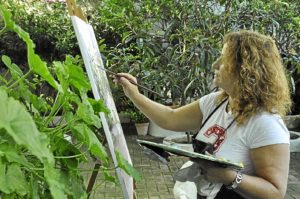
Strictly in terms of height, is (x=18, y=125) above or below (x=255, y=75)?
above

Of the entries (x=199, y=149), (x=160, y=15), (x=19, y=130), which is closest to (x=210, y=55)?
(x=160, y=15)

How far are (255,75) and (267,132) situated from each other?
225mm

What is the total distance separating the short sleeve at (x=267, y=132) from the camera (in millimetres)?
1506

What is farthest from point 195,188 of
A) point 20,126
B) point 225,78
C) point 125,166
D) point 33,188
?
point 20,126

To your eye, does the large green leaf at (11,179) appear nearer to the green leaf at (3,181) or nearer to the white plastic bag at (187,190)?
the green leaf at (3,181)

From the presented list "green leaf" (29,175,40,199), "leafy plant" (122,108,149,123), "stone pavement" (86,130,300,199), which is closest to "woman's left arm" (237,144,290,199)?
"green leaf" (29,175,40,199)

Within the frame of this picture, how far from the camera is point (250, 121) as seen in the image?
157 cm

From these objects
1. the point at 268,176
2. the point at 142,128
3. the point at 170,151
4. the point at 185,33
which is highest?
the point at 170,151

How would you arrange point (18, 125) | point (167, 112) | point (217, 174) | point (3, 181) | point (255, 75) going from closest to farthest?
point (18, 125)
point (3, 181)
point (217, 174)
point (255, 75)
point (167, 112)

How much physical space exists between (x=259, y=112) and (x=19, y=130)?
1.17 metres

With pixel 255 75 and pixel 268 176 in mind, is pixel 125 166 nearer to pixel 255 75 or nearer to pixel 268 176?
pixel 268 176

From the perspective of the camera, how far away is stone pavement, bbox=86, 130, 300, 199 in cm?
376

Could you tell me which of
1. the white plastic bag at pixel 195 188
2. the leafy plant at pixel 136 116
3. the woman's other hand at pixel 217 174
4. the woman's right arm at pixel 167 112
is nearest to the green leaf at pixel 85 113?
the woman's other hand at pixel 217 174

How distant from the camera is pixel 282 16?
16.3 ft
